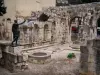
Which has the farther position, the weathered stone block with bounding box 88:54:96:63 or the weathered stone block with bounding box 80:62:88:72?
the weathered stone block with bounding box 80:62:88:72

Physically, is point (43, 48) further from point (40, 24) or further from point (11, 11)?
point (11, 11)

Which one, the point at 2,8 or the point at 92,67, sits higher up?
the point at 2,8

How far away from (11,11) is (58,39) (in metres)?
6.62

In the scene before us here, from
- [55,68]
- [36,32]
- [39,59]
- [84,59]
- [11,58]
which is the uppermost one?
[36,32]

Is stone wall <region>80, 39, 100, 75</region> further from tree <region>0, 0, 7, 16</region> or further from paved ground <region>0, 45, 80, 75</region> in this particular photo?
tree <region>0, 0, 7, 16</region>

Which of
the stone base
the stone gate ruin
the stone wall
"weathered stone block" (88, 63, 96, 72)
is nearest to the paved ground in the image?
the stone base

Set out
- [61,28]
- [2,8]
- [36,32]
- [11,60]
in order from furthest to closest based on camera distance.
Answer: [2,8]
[61,28]
[36,32]
[11,60]

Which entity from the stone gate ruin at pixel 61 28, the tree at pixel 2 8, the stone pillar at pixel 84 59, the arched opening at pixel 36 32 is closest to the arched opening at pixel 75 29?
the stone gate ruin at pixel 61 28

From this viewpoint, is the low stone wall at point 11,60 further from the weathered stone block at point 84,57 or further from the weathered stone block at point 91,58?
the weathered stone block at point 91,58

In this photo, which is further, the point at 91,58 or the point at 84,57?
the point at 84,57

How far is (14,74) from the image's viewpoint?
26.1ft

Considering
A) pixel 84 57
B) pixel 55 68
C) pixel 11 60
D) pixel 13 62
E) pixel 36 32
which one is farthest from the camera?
pixel 36 32

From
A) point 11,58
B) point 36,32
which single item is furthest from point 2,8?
point 11,58

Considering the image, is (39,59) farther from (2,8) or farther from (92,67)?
(2,8)
